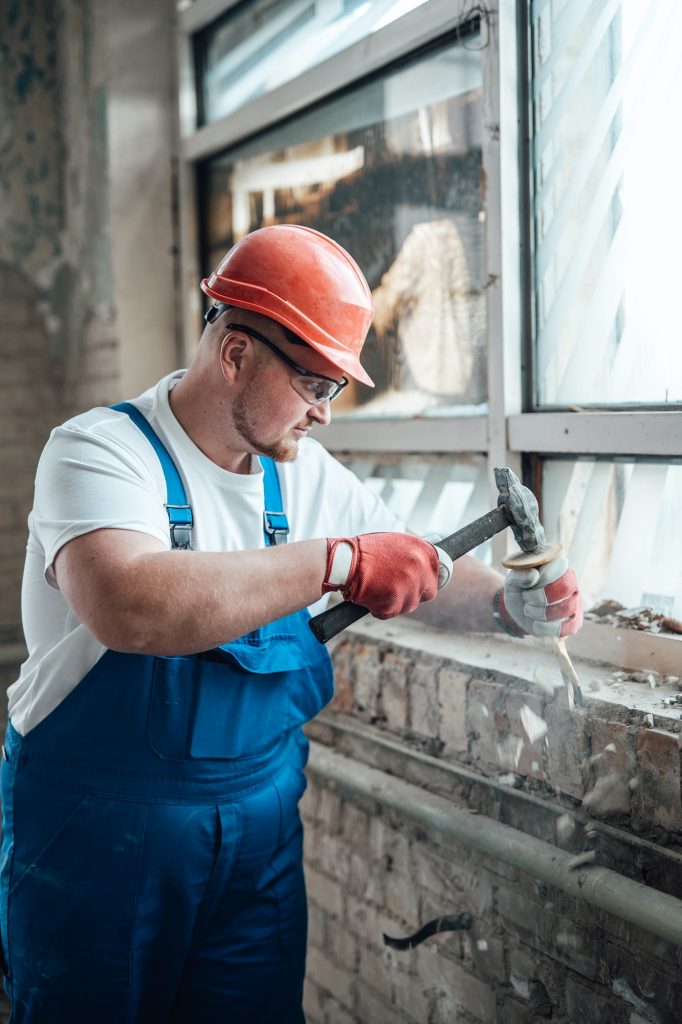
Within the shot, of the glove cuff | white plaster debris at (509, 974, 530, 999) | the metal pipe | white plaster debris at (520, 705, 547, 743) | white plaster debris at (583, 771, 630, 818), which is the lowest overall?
white plaster debris at (509, 974, 530, 999)

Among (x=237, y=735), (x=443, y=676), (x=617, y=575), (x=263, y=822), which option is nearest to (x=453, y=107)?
(x=617, y=575)

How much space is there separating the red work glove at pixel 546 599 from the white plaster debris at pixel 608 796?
30cm

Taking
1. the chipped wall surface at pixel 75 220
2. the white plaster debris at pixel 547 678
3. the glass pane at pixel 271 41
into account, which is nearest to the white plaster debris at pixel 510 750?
the white plaster debris at pixel 547 678

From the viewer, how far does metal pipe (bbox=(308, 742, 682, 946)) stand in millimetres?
1628

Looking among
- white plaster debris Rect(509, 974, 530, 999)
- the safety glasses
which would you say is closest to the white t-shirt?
the safety glasses

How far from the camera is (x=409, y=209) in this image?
8.37ft

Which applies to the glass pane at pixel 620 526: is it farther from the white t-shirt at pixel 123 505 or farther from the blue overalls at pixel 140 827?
the blue overalls at pixel 140 827

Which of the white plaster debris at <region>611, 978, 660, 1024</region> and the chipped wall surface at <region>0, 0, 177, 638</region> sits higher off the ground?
the chipped wall surface at <region>0, 0, 177, 638</region>

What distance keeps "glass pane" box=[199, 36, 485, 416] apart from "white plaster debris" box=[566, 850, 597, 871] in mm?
1143

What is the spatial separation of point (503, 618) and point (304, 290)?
81cm

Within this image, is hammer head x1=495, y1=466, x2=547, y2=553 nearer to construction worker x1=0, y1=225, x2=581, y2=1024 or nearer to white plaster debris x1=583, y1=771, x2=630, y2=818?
construction worker x1=0, y1=225, x2=581, y2=1024

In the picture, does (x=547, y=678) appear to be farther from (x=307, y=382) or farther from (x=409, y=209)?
(x=409, y=209)

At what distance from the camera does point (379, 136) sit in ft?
8.69

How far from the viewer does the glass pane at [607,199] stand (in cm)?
190
